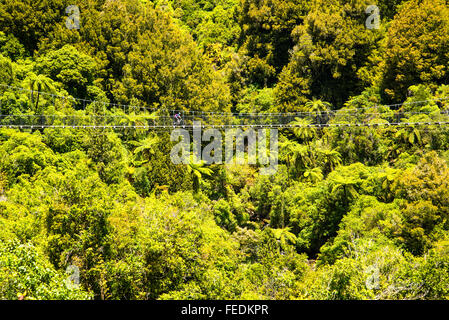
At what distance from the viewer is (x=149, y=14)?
108 feet

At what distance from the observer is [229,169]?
92.0 feet

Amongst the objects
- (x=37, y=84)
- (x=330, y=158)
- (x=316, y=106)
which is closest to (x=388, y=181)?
(x=330, y=158)

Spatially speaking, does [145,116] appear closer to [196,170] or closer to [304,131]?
[196,170]

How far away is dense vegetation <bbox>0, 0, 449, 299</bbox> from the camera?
11.8 metres

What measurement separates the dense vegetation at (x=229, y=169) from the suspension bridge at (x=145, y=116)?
32 centimetres

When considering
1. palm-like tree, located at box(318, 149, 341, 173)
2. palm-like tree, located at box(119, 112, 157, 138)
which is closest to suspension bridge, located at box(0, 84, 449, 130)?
palm-like tree, located at box(119, 112, 157, 138)

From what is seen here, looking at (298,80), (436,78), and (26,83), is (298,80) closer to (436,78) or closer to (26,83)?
(436,78)

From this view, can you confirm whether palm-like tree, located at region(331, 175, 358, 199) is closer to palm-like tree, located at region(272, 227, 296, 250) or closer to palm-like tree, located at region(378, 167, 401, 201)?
palm-like tree, located at region(378, 167, 401, 201)

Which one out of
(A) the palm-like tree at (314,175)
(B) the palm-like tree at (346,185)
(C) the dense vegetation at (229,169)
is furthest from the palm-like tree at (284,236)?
(A) the palm-like tree at (314,175)

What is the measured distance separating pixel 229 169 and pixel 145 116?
21.0 feet

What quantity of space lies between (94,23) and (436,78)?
928 inches

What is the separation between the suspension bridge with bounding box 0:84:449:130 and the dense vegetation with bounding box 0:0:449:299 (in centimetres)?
32

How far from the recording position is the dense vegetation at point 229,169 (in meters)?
11.8
